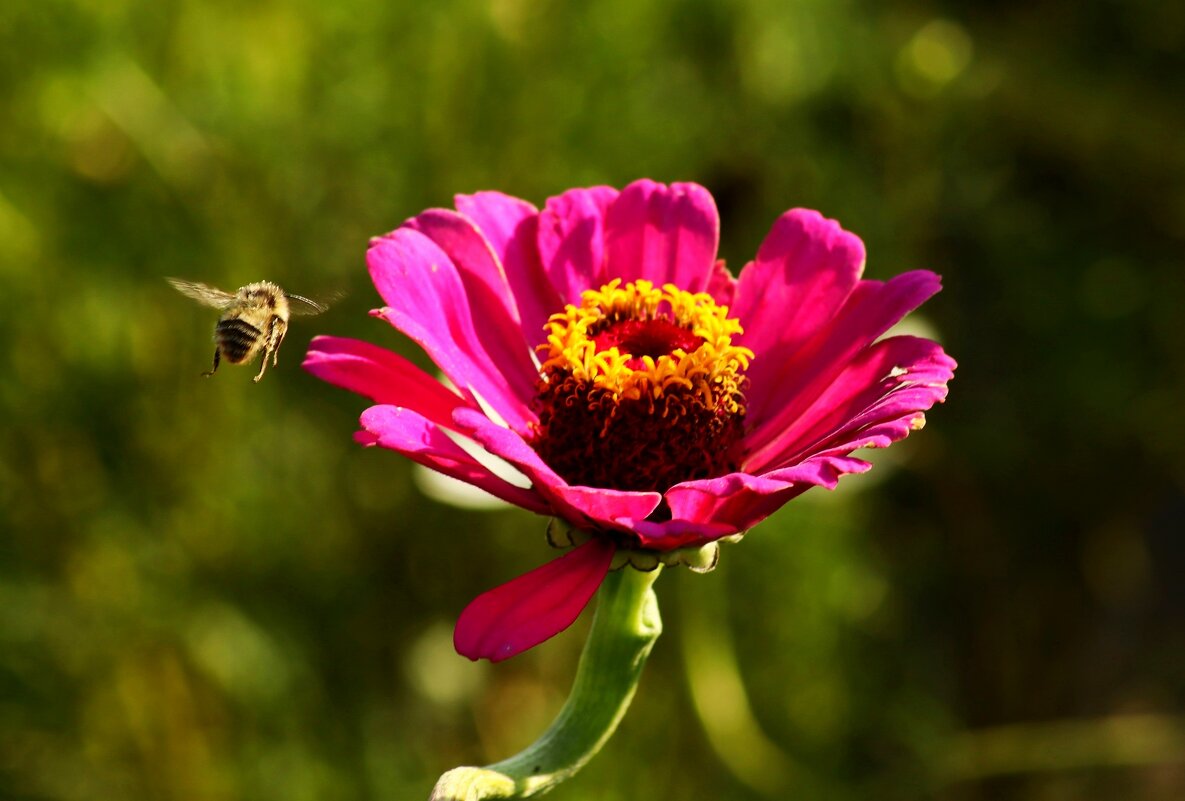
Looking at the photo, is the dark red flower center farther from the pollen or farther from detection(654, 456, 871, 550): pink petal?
detection(654, 456, 871, 550): pink petal

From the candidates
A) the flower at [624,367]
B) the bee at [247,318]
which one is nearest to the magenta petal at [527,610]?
the flower at [624,367]

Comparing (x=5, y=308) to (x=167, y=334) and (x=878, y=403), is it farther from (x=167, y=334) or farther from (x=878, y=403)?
(x=878, y=403)

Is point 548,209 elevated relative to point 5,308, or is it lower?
lower

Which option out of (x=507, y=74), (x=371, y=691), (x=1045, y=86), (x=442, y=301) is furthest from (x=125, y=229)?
(x=1045, y=86)

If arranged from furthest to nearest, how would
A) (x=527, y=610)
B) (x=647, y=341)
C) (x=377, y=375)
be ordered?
1. (x=647, y=341)
2. (x=377, y=375)
3. (x=527, y=610)

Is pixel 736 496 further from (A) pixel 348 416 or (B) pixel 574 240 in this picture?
(A) pixel 348 416

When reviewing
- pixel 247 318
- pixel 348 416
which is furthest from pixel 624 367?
pixel 348 416
